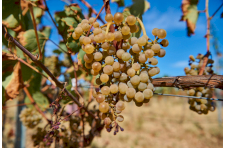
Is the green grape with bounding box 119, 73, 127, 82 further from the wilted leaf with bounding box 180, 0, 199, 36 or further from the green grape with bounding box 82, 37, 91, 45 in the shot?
the wilted leaf with bounding box 180, 0, 199, 36

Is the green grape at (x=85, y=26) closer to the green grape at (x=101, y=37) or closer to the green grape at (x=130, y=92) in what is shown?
the green grape at (x=101, y=37)

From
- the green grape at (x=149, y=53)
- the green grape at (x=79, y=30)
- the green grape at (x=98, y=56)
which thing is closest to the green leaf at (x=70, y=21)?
the green grape at (x=79, y=30)

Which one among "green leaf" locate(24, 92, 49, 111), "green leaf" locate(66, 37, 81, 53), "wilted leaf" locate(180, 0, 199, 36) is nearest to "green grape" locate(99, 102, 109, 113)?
"green leaf" locate(66, 37, 81, 53)

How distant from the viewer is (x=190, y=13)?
49.8 inches

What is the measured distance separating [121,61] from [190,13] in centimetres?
103

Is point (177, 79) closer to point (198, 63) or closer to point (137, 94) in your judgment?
point (137, 94)

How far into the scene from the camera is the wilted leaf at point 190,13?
1257mm

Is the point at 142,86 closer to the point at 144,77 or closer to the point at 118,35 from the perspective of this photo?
the point at 144,77

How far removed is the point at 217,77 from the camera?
2.03ft

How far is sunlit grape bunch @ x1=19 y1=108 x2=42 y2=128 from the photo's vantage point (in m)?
1.24

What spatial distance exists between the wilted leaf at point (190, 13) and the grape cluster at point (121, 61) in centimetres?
92

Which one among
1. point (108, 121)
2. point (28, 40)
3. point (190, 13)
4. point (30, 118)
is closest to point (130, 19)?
point (108, 121)

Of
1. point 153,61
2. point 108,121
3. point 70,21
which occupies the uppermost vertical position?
point 70,21

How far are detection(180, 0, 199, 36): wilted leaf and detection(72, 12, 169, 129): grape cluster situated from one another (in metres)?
0.92
